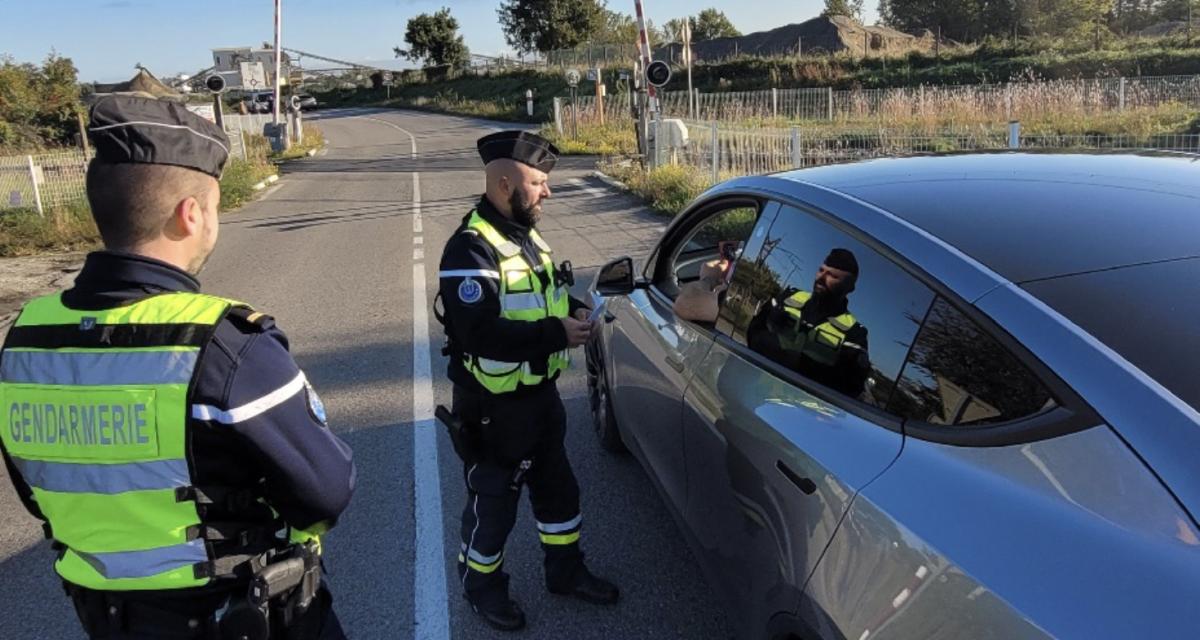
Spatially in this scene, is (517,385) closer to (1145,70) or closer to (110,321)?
(110,321)

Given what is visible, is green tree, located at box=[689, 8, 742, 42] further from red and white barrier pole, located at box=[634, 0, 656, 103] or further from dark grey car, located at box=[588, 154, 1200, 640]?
dark grey car, located at box=[588, 154, 1200, 640]

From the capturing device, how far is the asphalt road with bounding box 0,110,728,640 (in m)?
3.12

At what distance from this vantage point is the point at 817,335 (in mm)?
2248

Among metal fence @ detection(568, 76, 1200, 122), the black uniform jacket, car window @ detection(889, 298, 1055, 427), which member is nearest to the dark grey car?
car window @ detection(889, 298, 1055, 427)

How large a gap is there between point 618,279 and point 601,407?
1.10 meters

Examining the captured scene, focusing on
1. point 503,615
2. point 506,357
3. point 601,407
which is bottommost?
point 503,615

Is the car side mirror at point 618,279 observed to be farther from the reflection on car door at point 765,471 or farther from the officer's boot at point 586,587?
the officer's boot at point 586,587

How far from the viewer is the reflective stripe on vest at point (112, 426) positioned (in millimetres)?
1414

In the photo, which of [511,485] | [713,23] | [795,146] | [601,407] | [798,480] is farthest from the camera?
[713,23]

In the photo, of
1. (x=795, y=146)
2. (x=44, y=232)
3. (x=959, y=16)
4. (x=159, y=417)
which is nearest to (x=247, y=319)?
(x=159, y=417)

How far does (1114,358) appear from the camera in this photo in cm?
147

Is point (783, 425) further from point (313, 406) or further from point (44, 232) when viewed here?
point (44, 232)

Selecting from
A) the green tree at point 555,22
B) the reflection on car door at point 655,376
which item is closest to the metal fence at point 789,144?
the reflection on car door at point 655,376

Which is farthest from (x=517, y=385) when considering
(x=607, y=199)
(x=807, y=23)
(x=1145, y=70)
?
(x=807, y=23)
